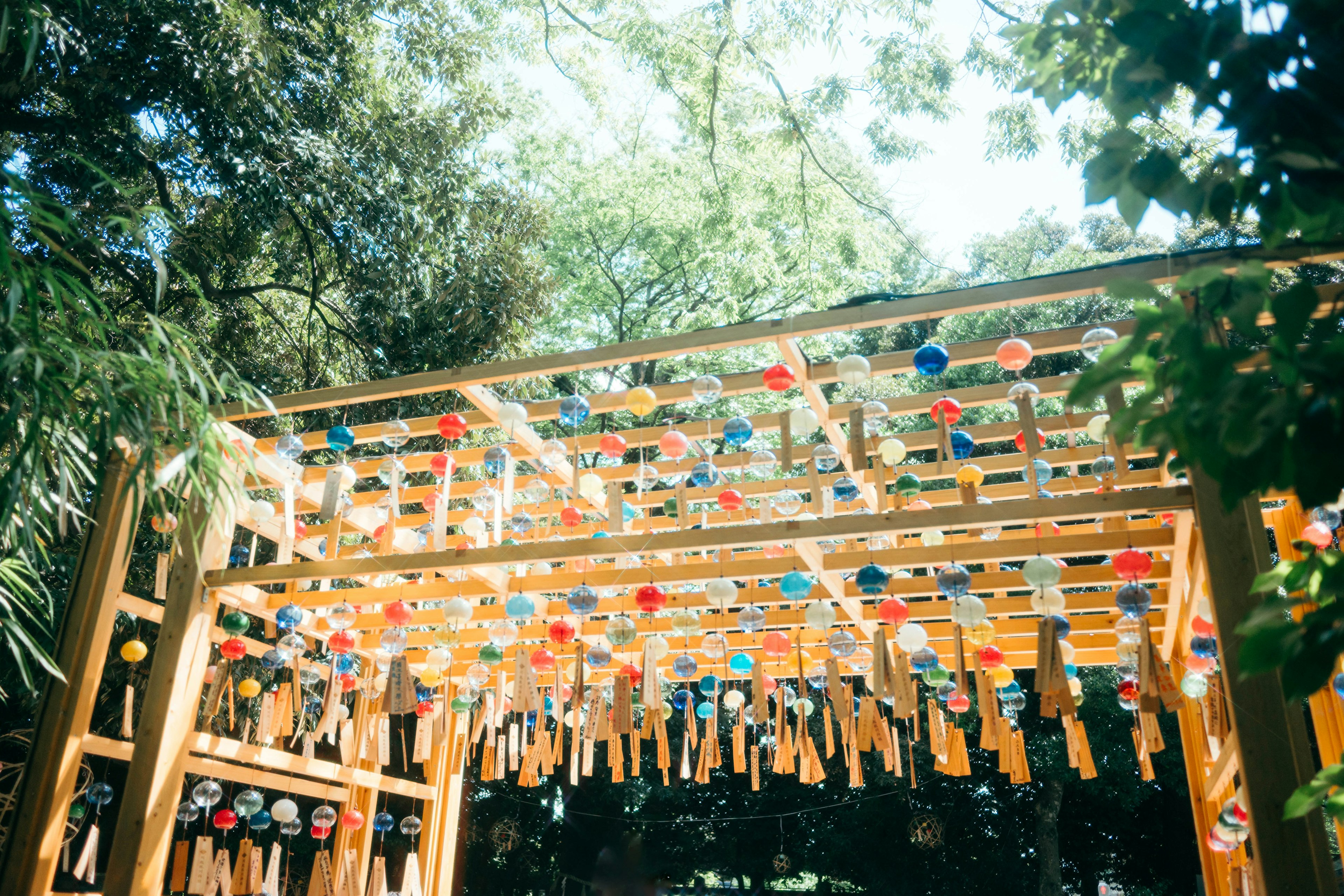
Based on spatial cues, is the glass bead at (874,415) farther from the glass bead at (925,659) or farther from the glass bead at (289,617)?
the glass bead at (289,617)

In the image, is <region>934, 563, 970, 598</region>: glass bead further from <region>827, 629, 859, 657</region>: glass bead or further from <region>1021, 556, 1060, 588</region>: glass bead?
<region>827, 629, 859, 657</region>: glass bead

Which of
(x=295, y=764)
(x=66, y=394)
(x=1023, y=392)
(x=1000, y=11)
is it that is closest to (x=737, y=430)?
(x=1023, y=392)

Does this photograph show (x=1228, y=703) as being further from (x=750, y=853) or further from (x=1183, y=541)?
(x=750, y=853)

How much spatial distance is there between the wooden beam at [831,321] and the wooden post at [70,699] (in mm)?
631

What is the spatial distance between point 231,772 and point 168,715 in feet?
3.64

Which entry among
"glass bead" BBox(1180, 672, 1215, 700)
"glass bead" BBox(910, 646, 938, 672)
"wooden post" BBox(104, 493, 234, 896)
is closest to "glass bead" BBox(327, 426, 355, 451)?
"wooden post" BBox(104, 493, 234, 896)

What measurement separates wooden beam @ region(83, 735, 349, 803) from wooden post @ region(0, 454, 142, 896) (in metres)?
0.15

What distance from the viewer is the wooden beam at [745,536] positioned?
296cm

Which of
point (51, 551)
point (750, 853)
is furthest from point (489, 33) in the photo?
point (750, 853)

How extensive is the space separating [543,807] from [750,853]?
2.60 meters

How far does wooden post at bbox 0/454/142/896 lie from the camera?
322 centimetres

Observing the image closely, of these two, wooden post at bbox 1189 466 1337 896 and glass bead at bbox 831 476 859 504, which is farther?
glass bead at bbox 831 476 859 504

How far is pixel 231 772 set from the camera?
14.4ft

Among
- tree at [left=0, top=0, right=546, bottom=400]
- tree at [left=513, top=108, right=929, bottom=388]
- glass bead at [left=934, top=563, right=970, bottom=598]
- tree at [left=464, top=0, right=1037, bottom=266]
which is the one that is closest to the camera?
glass bead at [left=934, top=563, right=970, bottom=598]
